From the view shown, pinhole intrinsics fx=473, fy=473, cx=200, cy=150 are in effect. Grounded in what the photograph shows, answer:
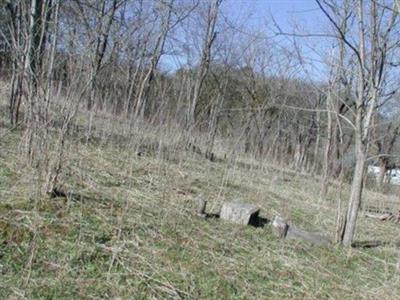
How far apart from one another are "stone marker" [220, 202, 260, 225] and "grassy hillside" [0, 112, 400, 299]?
0.17m

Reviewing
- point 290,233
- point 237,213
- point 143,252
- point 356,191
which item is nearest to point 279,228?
point 290,233

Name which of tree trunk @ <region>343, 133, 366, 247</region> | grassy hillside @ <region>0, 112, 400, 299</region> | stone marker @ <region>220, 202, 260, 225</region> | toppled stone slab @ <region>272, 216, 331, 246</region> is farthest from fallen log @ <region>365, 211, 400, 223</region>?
stone marker @ <region>220, 202, 260, 225</region>

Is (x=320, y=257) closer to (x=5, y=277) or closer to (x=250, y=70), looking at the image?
(x=5, y=277)

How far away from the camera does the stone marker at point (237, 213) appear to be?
5.11m

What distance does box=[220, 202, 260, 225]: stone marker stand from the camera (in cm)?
511

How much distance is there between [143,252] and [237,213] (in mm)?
1792

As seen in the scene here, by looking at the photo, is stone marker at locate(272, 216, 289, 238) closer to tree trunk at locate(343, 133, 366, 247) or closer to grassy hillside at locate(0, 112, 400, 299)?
grassy hillside at locate(0, 112, 400, 299)

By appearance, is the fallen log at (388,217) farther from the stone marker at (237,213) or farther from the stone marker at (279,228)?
the stone marker at (237,213)

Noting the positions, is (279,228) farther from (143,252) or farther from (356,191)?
(143,252)

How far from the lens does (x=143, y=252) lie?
3.55 metres

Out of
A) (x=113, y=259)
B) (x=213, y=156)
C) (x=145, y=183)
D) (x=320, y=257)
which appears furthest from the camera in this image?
(x=213, y=156)

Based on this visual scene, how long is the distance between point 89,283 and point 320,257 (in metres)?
2.43

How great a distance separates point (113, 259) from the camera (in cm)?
326

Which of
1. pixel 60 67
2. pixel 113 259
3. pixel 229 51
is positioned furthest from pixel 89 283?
pixel 229 51
